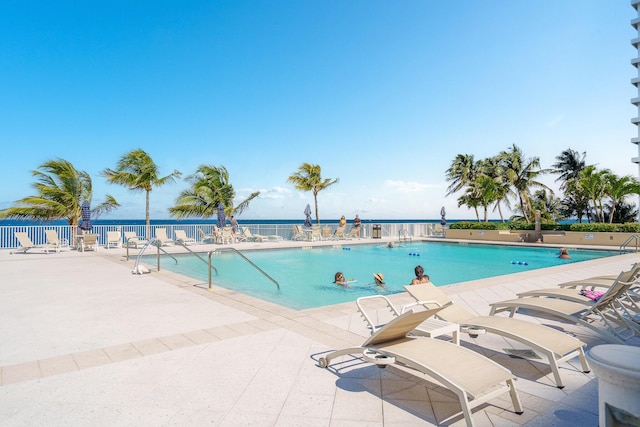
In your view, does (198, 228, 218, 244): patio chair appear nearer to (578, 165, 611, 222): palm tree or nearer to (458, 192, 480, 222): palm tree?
(458, 192, 480, 222): palm tree

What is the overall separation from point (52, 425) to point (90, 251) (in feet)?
44.1

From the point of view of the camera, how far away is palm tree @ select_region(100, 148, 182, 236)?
18500 mm

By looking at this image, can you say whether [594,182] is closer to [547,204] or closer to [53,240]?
[547,204]

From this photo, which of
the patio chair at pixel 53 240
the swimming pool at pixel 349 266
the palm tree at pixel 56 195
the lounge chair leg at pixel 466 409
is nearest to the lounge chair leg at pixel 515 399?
the lounge chair leg at pixel 466 409

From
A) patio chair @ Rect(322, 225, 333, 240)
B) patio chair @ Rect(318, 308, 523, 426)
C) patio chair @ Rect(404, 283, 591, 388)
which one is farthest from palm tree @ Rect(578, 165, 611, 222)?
patio chair @ Rect(318, 308, 523, 426)

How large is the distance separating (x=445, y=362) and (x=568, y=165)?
35.9 metres

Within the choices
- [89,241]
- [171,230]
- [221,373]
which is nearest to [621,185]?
[171,230]

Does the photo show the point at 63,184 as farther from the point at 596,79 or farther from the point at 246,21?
the point at 596,79

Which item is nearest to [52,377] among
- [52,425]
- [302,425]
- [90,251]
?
[52,425]

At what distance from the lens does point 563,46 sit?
34.6ft

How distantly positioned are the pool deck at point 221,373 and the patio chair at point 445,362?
26 centimetres

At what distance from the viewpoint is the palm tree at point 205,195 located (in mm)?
21250

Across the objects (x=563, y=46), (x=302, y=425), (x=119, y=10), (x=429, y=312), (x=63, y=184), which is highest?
(x=119, y=10)

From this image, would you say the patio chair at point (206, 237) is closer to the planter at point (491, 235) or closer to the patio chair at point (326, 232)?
the patio chair at point (326, 232)
